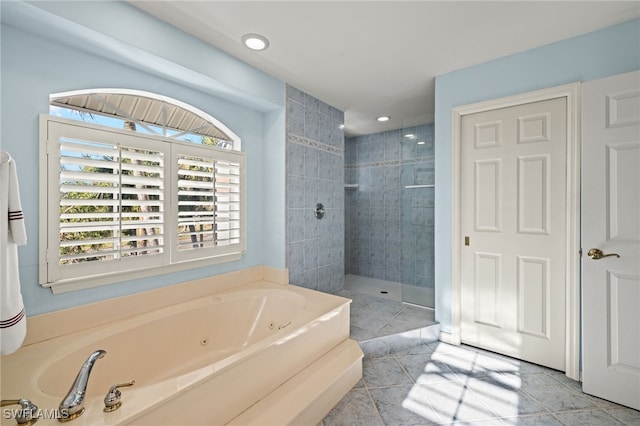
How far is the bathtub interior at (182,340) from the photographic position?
150cm

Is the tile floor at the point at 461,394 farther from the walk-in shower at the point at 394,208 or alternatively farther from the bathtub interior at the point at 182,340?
the walk-in shower at the point at 394,208

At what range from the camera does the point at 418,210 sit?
11.1 feet

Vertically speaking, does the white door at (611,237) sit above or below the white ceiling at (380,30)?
below

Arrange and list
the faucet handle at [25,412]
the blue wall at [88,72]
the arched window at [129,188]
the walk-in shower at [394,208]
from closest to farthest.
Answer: the faucet handle at [25,412] < the blue wall at [88,72] < the arched window at [129,188] < the walk-in shower at [394,208]

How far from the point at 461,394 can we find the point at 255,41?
282 centimetres

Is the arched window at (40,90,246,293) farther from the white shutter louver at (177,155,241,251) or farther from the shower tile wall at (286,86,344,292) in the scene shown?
the shower tile wall at (286,86,344,292)

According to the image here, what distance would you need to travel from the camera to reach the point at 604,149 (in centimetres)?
184

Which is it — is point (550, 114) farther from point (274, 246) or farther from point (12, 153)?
point (12, 153)

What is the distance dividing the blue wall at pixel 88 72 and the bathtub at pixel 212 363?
0.32 m

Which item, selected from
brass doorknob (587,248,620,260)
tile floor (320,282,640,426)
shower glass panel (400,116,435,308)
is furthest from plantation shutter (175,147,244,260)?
brass doorknob (587,248,620,260)

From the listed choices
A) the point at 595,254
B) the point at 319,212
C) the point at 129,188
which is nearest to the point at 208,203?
the point at 129,188

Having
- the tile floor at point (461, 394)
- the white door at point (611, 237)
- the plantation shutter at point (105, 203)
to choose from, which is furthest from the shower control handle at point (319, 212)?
the white door at point (611, 237)

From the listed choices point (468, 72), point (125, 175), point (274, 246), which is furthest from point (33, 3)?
point (468, 72)

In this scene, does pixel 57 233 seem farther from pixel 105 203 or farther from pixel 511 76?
pixel 511 76
